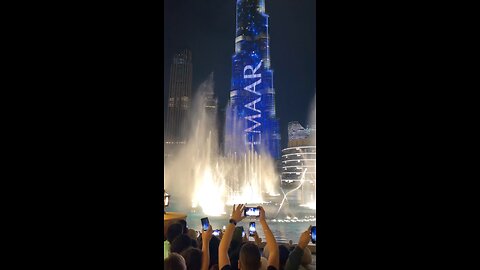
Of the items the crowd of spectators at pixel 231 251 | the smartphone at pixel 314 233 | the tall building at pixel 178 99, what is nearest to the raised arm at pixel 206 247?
the crowd of spectators at pixel 231 251

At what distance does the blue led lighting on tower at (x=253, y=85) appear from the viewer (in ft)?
12.0

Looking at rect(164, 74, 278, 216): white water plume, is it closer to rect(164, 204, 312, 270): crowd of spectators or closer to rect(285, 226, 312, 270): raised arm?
rect(164, 204, 312, 270): crowd of spectators

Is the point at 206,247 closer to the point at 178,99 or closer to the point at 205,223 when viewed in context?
the point at 205,223

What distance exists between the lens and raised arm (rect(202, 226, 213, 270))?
2935 mm

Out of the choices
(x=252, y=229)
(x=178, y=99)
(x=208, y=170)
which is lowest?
(x=252, y=229)

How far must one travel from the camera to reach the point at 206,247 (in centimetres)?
305

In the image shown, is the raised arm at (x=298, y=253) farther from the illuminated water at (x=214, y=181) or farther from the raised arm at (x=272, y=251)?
the illuminated water at (x=214, y=181)

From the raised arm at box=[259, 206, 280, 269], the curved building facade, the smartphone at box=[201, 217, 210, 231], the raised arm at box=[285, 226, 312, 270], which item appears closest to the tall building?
the smartphone at box=[201, 217, 210, 231]

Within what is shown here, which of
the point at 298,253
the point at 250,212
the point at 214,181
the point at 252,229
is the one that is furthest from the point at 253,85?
the point at 298,253

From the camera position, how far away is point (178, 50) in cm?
371

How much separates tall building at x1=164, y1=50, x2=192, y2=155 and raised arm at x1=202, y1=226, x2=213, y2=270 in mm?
932

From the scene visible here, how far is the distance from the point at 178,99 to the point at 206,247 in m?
1.43
